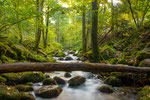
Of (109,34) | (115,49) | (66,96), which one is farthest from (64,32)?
(66,96)

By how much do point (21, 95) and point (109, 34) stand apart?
13272mm

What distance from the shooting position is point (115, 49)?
35.8 ft

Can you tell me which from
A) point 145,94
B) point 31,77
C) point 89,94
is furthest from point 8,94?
point 145,94

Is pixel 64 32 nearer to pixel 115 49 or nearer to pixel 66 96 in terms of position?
pixel 115 49

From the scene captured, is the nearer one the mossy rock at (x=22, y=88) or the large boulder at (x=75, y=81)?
the mossy rock at (x=22, y=88)

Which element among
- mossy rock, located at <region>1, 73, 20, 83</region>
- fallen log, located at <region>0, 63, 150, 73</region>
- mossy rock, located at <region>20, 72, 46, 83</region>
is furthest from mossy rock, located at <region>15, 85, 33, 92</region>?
fallen log, located at <region>0, 63, 150, 73</region>

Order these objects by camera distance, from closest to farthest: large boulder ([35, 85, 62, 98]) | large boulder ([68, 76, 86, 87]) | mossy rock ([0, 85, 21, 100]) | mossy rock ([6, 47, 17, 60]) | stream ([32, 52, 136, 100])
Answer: mossy rock ([0, 85, 21, 100])
large boulder ([35, 85, 62, 98])
stream ([32, 52, 136, 100])
large boulder ([68, 76, 86, 87])
mossy rock ([6, 47, 17, 60])

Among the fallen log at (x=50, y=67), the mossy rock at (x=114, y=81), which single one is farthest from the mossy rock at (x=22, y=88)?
the mossy rock at (x=114, y=81)

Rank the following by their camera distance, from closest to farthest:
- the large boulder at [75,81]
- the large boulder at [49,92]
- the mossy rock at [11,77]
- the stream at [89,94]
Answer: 1. the large boulder at [49,92]
2. the stream at [89,94]
3. the mossy rock at [11,77]
4. the large boulder at [75,81]

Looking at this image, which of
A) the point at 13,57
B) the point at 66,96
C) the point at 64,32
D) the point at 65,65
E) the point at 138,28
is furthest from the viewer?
the point at 64,32

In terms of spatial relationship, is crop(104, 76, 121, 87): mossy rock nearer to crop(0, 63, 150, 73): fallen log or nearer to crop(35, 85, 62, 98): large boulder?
crop(0, 63, 150, 73): fallen log

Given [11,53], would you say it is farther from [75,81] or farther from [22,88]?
[75,81]

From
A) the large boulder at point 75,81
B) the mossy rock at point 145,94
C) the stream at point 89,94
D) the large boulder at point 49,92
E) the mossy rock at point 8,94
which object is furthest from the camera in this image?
the large boulder at point 75,81

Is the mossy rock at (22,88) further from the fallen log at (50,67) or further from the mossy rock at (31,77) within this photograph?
the fallen log at (50,67)
